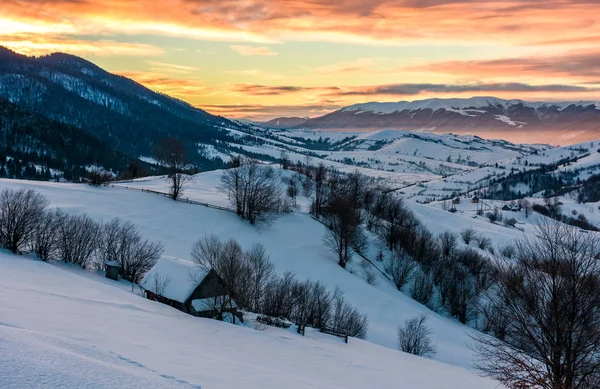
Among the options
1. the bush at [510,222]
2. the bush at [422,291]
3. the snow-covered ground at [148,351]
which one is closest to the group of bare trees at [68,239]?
the snow-covered ground at [148,351]

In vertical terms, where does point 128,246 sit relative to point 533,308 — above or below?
below

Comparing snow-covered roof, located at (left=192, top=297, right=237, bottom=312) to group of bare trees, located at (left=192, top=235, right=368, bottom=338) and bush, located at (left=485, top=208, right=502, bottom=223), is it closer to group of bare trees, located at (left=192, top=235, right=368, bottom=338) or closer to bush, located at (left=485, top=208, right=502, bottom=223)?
group of bare trees, located at (left=192, top=235, right=368, bottom=338)

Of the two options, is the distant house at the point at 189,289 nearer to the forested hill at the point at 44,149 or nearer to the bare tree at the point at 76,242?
the bare tree at the point at 76,242

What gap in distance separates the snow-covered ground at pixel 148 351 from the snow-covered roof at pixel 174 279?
7.56ft

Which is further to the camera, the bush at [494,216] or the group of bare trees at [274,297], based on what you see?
the bush at [494,216]

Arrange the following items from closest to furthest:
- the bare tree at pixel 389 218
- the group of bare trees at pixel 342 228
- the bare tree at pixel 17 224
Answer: the bare tree at pixel 17 224 < the group of bare trees at pixel 342 228 < the bare tree at pixel 389 218

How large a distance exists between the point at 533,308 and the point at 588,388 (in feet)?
10.0

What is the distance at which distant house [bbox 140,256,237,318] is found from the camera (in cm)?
3106

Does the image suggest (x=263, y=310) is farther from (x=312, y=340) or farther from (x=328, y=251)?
(x=328, y=251)

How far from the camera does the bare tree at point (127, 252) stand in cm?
4022

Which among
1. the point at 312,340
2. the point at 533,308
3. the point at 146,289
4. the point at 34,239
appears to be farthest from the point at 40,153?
the point at 533,308

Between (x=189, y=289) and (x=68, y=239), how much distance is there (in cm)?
1543

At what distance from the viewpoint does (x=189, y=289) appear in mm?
31344

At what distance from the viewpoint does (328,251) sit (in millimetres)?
56156
